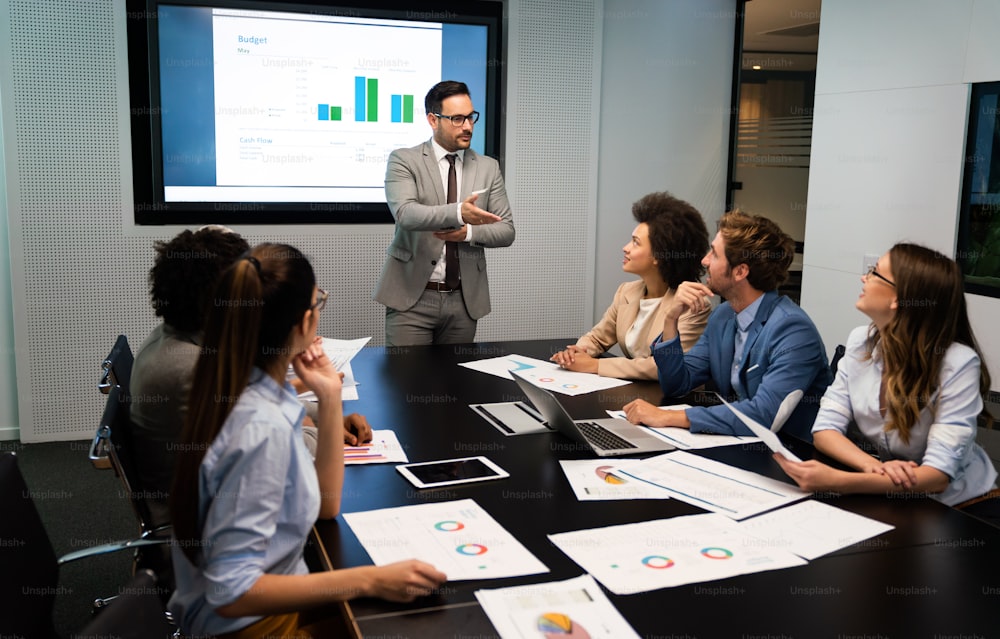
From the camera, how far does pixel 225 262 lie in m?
2.19

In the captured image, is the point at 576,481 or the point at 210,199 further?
the point at 210,199

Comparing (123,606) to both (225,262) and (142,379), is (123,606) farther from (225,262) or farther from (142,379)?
(225,262)

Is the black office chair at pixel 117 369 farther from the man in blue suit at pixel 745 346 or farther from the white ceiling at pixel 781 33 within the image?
the white ceiling at pixel 781 33

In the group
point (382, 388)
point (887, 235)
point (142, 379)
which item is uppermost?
point (887, 235)

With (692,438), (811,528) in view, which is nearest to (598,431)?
(692,438)

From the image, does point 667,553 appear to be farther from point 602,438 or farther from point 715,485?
point 602,438

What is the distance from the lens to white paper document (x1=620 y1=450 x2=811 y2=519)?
6.42ft

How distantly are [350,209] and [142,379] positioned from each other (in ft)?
9.99

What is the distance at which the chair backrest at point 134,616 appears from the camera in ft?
3.97

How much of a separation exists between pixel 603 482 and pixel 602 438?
0.32 m

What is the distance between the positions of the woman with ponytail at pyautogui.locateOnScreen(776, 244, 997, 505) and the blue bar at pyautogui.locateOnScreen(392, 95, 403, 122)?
324cm

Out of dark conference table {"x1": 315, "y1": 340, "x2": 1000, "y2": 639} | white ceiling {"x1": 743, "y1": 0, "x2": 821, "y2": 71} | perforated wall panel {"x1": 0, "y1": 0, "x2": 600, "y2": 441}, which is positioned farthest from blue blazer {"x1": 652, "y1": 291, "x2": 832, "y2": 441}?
white ceiling {"x1": 743, "y1": 0, "x2": 821, "y2": 71}

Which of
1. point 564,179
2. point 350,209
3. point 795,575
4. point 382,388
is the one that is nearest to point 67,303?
point 350,209

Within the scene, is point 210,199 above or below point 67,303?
above
